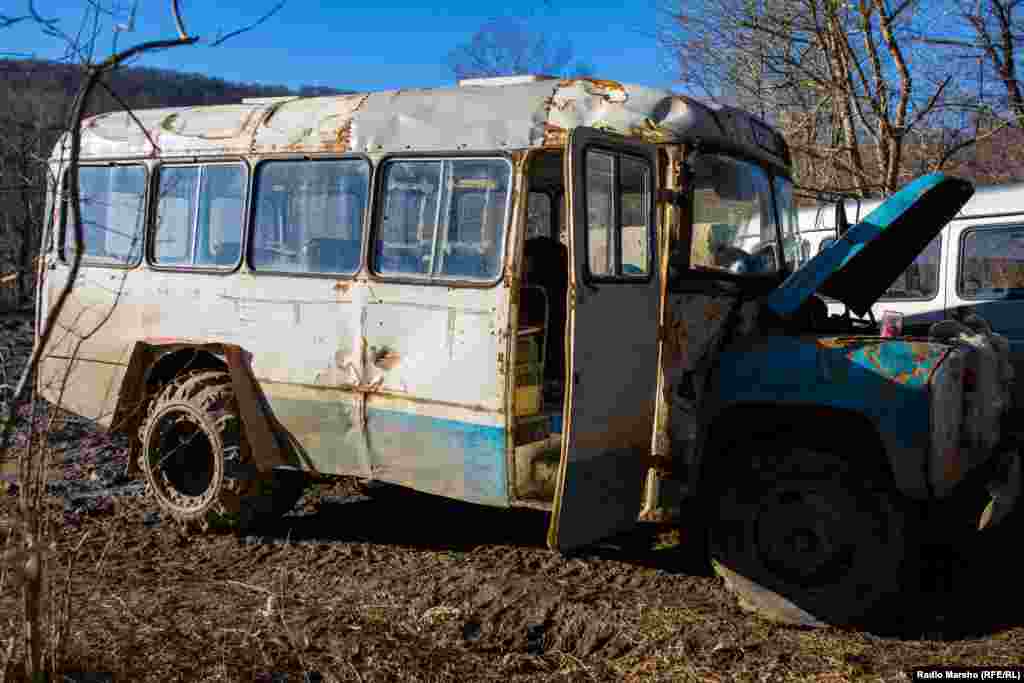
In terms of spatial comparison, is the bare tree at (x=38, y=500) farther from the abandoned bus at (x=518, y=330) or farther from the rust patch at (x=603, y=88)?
the rust patch at (x=603, y=88)

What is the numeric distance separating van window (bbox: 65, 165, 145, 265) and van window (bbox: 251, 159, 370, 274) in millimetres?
1116

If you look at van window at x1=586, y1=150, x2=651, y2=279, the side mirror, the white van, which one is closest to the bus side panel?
van window at x1=586, y1=150, x2=651, y2=279

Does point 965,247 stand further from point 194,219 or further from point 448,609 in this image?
point 194,219

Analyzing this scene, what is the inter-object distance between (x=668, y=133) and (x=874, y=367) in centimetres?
156

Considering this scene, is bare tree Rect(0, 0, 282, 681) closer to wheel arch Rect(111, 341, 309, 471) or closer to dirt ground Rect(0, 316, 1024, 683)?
dirt ground Rect(0, 316, 1024, 683)

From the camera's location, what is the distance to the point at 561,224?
6773mm

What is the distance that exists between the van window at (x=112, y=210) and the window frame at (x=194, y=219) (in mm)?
84

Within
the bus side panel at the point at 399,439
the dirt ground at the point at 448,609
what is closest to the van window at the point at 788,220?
the dirt ground at the point at 448,609

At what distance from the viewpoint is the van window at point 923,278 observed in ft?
28.5

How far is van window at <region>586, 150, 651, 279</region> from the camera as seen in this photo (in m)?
4.49

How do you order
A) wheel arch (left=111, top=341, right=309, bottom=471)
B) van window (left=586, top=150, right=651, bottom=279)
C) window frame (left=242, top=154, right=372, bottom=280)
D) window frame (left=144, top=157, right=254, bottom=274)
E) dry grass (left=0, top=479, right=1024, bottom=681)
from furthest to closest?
1. window frame (left=144, top=157, right=254, bottom=274)
2. wheel arch (left=111, top=341, right=309, bottom=471)
3. window frame (left=242, top=154, right=372, bottom=280)
4. van window (left=586, top=150, right=651, bottom=279)
5. dry grass (left=0, top=479, right=1024, bottom=681)

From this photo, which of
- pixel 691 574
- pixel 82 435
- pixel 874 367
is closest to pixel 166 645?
pixel 691 574

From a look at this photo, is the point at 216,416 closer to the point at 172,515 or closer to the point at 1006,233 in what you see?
the point at 172,515

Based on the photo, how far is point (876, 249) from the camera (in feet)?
16.7
